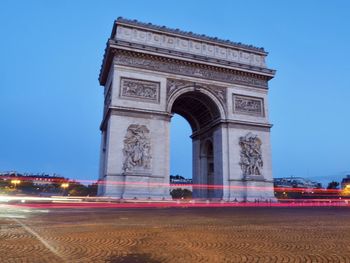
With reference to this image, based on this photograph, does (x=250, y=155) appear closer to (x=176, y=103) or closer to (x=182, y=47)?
(x=176, y=103)

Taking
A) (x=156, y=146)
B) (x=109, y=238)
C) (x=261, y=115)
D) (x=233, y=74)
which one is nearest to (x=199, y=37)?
(x=233, y=74)

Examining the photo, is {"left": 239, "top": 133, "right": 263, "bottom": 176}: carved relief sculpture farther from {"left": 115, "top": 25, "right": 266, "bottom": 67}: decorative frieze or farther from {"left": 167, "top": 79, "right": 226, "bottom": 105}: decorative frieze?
{"left": 115, "top": 25, "right": 266, "bottom": 67}: decorative frieze

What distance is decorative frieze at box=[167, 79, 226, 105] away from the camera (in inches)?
979

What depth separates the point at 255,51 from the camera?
28312 millimetres

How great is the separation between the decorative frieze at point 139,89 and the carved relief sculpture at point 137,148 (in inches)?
90.9

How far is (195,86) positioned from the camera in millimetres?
25641

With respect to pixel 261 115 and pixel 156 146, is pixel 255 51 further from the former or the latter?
pixel 156 146

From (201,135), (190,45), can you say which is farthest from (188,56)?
(201,135)

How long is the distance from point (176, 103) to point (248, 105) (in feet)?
22.1

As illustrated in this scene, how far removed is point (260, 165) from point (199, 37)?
1174 cm

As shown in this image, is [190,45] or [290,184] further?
[290,184]

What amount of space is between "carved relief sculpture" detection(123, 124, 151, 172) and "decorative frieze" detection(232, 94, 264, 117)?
8.33 metres

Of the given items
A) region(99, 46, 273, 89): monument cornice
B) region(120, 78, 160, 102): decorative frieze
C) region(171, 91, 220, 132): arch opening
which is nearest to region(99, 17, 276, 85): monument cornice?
region(99, 46, 273, 89): monument cornice

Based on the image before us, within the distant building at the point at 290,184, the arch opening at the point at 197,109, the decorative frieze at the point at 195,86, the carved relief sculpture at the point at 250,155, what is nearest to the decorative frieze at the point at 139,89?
the decorative frieze at the point at 195,86
